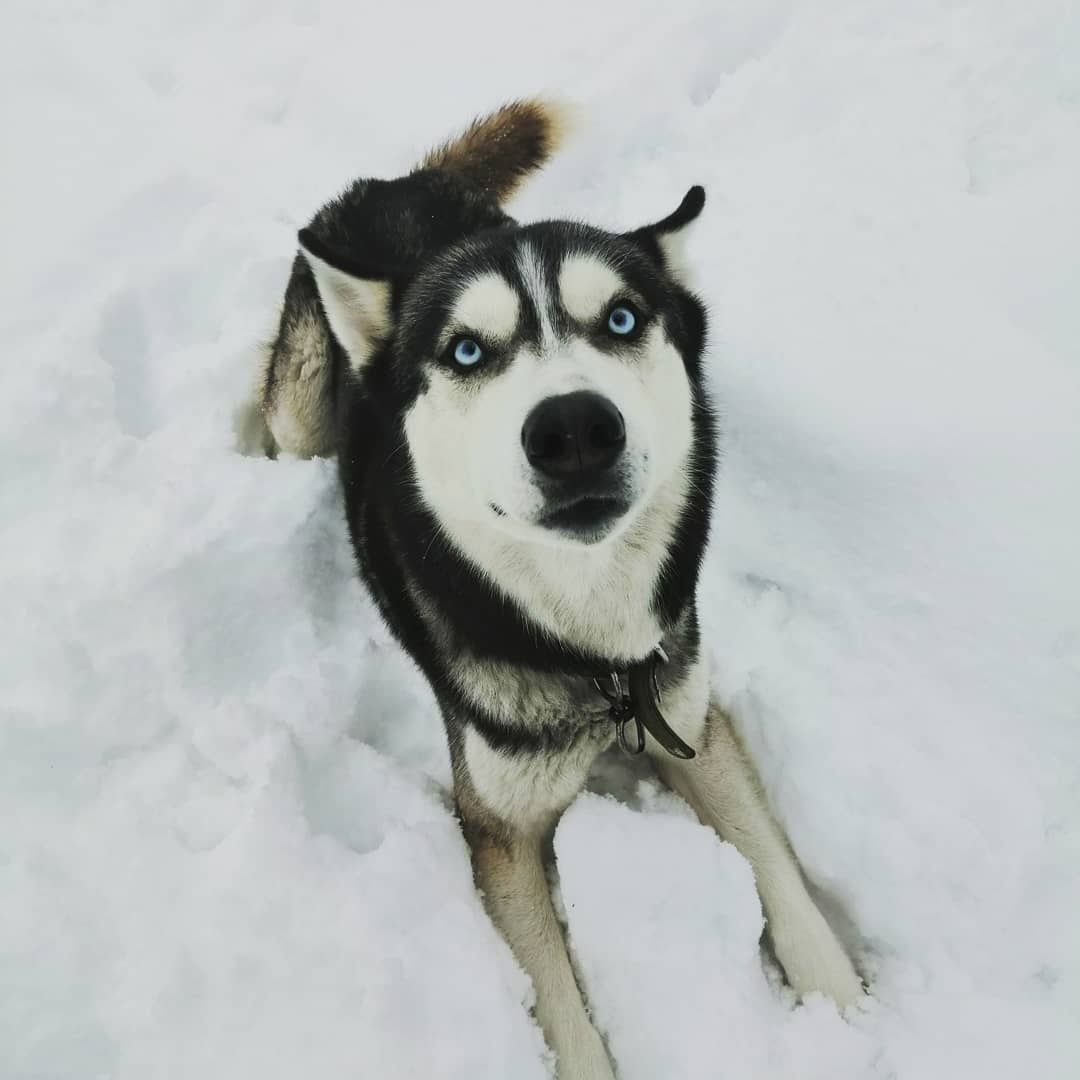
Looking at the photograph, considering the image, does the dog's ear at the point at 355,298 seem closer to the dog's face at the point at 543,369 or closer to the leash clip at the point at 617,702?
the dog's face at the point at 543,369

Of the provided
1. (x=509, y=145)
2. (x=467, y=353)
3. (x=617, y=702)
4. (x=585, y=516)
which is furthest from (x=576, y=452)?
(x=509, y=145)

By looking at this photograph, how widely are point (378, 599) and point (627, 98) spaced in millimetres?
3391

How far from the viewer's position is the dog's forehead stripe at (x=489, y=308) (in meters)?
1.67

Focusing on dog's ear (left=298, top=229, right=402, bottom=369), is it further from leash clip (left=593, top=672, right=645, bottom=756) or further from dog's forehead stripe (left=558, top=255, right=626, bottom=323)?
leash clip (left=593, top=672, right=645, bottom=756)

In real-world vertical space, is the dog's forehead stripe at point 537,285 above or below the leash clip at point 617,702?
above

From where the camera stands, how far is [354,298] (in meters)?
1.97

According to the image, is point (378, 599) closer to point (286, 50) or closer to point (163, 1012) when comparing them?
point (163, 1012)

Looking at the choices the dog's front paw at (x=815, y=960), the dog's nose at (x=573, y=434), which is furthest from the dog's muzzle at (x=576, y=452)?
the dog's front paw at (x=815, y=960)

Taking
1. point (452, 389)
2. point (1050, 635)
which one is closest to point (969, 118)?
point (1050, 635)

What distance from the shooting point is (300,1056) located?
1629mm

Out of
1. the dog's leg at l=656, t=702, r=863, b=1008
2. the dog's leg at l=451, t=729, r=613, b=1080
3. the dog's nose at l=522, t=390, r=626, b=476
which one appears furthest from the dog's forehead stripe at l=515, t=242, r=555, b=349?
the dog's leg at l=656, t=702, r=863, b=1008

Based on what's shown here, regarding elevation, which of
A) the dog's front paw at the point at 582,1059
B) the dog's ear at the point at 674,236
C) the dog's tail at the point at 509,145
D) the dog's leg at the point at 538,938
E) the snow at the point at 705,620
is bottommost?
the dog's front paw at the point at 582,1059

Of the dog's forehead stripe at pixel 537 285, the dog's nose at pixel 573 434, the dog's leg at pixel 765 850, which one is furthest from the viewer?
the dog's leg at pixel 765 850

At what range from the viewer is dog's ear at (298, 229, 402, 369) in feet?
6.23
